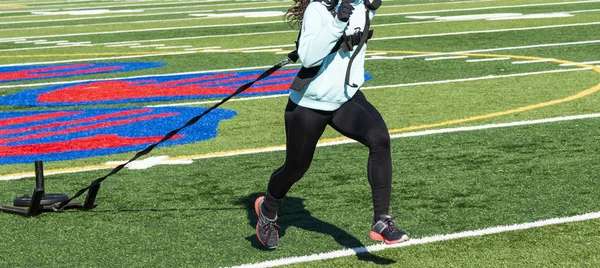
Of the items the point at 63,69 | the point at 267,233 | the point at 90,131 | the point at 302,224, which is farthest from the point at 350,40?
the point at 63,69

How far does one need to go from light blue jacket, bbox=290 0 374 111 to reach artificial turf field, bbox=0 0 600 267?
2.85 feet

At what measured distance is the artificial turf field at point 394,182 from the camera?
5.99 meters

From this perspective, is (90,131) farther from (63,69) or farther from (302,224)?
(63,69)

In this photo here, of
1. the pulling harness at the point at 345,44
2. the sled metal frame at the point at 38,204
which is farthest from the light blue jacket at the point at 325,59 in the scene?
the sled metal frame at the point at 38,204

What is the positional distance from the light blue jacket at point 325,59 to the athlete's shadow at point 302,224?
882 mm

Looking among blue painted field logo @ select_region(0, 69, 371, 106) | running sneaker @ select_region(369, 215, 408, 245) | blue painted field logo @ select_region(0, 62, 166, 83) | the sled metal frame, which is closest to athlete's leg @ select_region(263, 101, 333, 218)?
running sneaker @ select_region(369, 215, 408, 245)

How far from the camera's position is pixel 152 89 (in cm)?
1415

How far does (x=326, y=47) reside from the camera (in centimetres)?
529

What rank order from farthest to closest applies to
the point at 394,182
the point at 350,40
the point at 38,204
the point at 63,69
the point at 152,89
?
1. the point at 63,69
2. the point at 152,89
3. the point at 394,182
4. the point at 38,204
5. the point at 350,40

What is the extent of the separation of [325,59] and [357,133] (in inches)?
16.0

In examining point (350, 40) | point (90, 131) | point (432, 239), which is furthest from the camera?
point (90, 131)

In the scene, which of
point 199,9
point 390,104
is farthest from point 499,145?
point 199,9

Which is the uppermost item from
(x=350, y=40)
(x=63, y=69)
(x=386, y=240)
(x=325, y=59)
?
(x=350, y=40)

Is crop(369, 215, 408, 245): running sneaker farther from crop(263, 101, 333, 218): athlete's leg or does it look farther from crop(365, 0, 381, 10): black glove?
crop(365, 0, 381, 10): black glove
